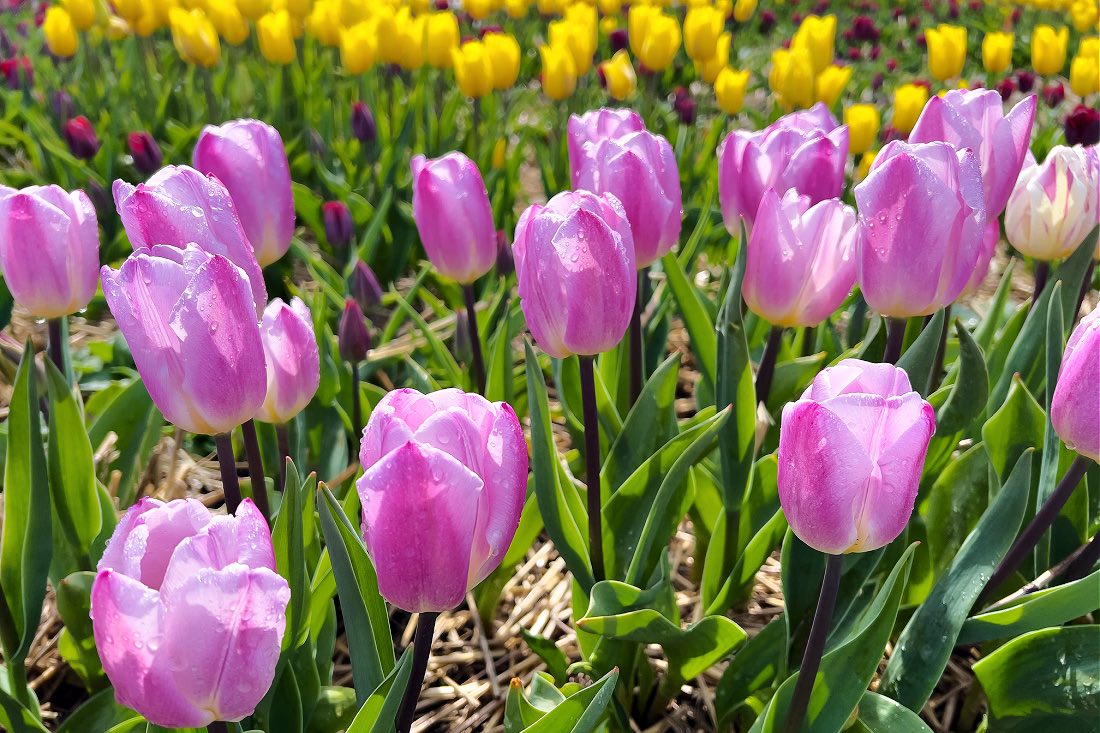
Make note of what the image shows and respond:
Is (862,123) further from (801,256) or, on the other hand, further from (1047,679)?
(1047,679)

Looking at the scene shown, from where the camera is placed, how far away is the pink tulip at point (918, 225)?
972 millimetres

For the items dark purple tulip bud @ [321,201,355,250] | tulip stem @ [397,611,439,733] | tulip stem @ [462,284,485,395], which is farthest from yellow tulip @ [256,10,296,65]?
tulip stem @ [397,611,439,733]

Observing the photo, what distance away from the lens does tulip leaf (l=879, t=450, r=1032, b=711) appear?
0.99 meters

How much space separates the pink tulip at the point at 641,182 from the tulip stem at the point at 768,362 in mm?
193

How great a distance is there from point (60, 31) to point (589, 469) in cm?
367

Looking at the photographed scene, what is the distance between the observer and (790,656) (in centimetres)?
116

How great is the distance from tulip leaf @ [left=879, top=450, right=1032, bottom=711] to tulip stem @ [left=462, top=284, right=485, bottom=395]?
788 mm

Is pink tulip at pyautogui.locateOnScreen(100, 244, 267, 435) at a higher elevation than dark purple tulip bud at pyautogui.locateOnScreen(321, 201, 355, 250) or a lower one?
higher

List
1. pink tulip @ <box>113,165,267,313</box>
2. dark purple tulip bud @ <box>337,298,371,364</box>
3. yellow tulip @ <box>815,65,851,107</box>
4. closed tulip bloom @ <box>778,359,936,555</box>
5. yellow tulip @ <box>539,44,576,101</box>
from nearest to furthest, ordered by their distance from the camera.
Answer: closed tulip bloom @ <box>778,359,936,555</box> → pink tulip @ <box>113,165,267,313</box> → dark purple tulip bud @ <box>337,298,371,364</box> → yellow tulip @ <box>815,65,851,107</box> → yellow tulip @ <box>539,44,576,101</box>

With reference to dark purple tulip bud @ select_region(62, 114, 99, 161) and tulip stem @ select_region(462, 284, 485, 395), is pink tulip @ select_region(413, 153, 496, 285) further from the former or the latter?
dark purple tulip bud @ select_region(62, 114, 99, 161)

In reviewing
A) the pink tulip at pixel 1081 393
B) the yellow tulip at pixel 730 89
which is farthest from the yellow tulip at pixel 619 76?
the pink tulip at pixel 1081 393

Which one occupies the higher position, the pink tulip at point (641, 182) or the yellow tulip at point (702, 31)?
the pink tulip at point (641, 182)

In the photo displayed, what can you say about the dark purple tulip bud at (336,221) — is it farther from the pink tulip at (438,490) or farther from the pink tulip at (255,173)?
the pink tulip at (438,490)

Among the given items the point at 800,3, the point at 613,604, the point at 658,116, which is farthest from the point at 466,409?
the point at 800,3
